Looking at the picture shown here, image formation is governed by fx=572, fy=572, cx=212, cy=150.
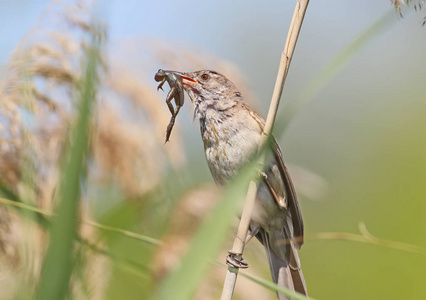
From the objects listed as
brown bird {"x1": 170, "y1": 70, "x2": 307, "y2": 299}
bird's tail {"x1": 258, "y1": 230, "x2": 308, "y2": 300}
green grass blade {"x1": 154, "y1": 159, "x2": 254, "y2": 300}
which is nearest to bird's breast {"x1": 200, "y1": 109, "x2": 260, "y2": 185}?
brown bird {"x1": 170, "y1": 70, "x2": 307, "y2": 299}

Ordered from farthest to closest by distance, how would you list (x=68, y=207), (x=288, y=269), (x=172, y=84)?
(x=288, y=269) → (x=172, y=84) → (x=68, y=207)

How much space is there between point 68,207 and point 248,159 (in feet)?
5.74

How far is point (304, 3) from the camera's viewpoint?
1446 mm

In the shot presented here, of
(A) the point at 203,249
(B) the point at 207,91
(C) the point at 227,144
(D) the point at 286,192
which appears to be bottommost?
(A) the point at 203,249

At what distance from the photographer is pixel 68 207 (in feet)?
2.54

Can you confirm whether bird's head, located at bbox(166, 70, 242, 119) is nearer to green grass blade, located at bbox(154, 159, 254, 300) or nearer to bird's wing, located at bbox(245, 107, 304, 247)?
bird's wing, located at bbox(245, 107, 304, 247)

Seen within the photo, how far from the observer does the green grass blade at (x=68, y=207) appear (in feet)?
2.53

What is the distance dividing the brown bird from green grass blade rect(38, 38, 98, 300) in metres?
1.73

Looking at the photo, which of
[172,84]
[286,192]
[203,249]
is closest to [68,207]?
[203,249]

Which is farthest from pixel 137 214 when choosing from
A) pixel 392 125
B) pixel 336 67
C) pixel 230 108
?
pixel 392 125

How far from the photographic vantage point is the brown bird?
2539 mm

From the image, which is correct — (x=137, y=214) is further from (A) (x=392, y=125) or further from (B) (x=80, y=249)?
(A) (x=392, y=125)

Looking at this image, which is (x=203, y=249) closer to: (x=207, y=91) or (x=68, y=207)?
(x=68, y=207)

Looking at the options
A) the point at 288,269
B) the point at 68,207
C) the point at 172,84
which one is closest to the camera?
the point at 68,207
